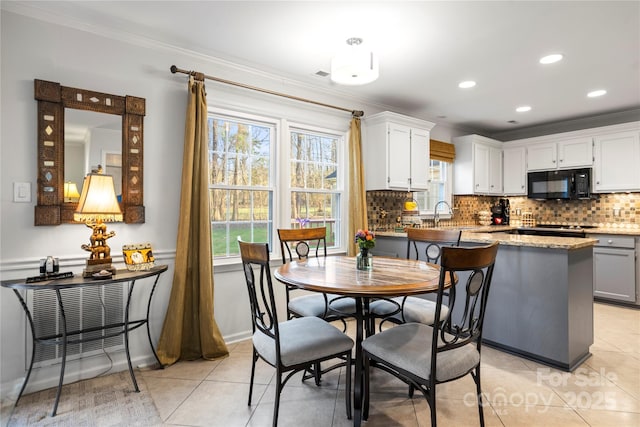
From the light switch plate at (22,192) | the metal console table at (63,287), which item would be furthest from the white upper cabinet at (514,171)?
the light switch plate at (22,192)

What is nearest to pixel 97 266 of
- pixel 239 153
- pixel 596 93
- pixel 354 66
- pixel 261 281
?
pixel 261 281

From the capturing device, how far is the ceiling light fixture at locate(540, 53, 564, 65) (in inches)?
114

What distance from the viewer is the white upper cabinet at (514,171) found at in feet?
17.7

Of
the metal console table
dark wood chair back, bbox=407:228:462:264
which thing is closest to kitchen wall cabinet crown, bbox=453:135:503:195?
dark wood chair back, bbox=407:228:462:264

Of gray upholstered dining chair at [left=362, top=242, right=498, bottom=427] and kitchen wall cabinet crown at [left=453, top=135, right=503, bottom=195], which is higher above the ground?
kitchen wall cabinet crown at [left=453, top=135, right=503, bottom=195]

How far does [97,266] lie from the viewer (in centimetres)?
220

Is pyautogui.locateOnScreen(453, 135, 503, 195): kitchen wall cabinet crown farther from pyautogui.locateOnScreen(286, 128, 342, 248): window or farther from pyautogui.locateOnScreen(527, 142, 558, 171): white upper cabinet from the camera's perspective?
pyautogui.locateOnScreen(286, 128, 342, 248): window

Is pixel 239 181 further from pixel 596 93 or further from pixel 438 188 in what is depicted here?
pixel 596 93

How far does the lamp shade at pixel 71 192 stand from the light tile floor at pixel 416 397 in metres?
1.36

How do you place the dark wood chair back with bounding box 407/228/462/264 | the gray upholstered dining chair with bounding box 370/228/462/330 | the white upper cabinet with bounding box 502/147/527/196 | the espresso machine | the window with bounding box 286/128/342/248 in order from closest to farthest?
1. the gray upholstered dining chair with bounding box 370/228/462/330
2. the dark wood chair back with bounding box 407/228/462/264
3. the window with bounding box 286/128/342/248
4. the white upper cabinet with bounding box 502/147/527/196
5. the espresso machine

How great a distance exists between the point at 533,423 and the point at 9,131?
11.8ft

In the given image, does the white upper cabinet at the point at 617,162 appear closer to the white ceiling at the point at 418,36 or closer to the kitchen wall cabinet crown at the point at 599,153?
the kitchen wall cabinet crown at the point at 599,153

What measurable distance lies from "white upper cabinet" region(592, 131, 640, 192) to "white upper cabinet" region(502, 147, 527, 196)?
900 mm

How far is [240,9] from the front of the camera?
88.8 inches
